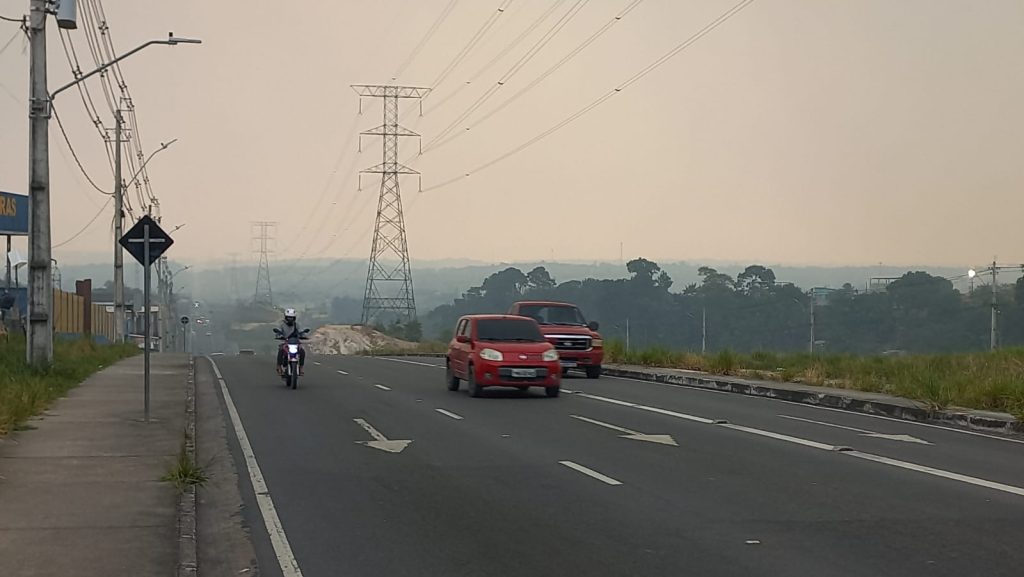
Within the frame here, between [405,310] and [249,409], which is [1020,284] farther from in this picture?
[249,409]

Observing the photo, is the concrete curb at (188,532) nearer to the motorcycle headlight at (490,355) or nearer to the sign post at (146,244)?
the sign post at (146,244)

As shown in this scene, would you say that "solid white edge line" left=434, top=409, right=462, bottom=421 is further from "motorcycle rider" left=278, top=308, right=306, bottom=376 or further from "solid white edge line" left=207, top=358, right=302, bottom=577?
"motorcycle rider" left=278, top=308, right=306, bottom=376

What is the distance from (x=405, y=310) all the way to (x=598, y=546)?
6056 centimetres

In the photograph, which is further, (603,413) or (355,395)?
(355,395)

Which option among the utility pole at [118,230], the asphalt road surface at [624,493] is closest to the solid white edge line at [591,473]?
the asphalt road surface at [624,493]

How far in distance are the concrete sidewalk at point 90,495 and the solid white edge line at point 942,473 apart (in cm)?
780

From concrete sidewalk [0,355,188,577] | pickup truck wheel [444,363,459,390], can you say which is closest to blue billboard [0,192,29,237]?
pickup truck wheel [444,363,459,390]

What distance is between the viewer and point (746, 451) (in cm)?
1522

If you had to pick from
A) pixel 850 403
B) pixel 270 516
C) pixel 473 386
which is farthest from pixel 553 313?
pixel 270 516

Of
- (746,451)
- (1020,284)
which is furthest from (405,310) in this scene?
(746,451)

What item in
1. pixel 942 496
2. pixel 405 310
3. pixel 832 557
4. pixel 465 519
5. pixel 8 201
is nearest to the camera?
pixel 832 557

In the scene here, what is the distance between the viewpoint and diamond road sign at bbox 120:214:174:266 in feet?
58.0

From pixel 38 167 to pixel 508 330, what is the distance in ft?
34.1

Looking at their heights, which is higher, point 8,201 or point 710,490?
point 8,201
